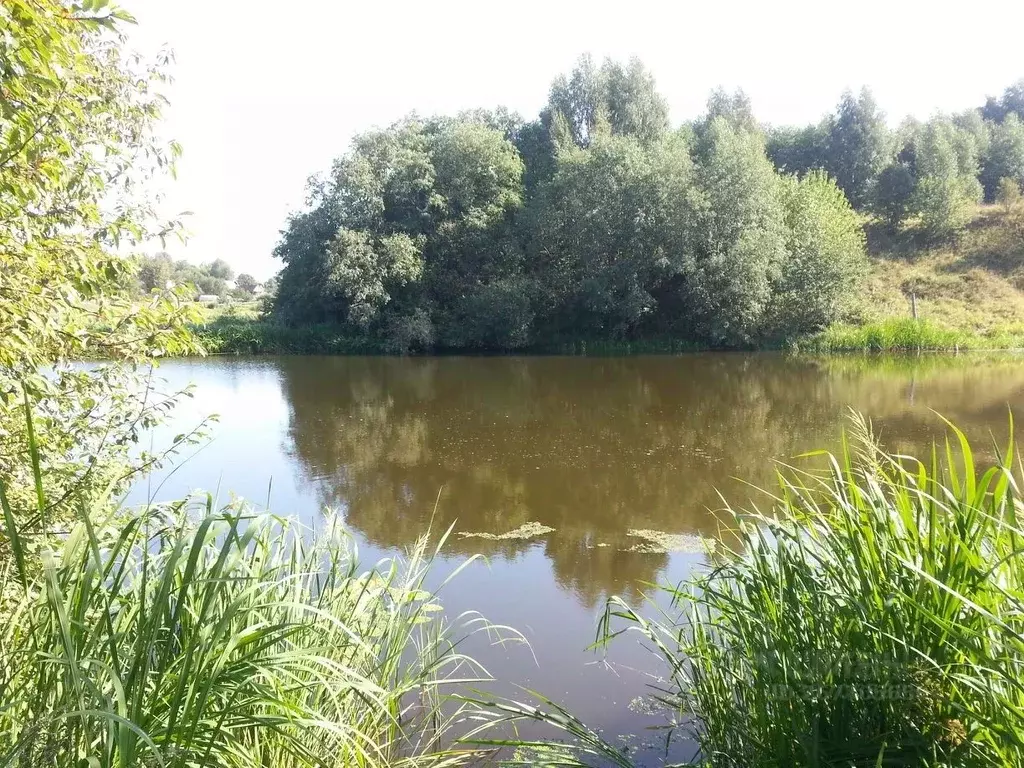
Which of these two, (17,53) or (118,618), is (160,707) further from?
(17,53)

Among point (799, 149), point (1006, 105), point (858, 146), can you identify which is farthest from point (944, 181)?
point (1006, 105)

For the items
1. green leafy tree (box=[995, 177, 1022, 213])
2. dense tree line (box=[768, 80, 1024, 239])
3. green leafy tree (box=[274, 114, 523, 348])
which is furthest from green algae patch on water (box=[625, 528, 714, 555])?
green leafy tree (box=[995, 177, 1022, 213])

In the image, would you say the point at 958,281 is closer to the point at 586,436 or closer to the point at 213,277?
the point at 586,436

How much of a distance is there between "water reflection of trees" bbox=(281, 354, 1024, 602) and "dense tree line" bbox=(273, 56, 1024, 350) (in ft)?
14.1

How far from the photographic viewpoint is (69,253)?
2.75m

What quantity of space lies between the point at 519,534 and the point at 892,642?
181 inches

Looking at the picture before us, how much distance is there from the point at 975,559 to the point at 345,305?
25.5 meters

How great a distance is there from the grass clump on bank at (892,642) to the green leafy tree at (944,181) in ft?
104

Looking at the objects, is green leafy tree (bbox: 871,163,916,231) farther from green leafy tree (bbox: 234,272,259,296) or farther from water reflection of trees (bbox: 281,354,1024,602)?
green leafy tree (bbox: 234,272,259,296)

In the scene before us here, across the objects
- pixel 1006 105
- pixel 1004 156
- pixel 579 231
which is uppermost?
pixel 1006 105

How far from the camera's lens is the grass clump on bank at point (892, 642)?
1624mm

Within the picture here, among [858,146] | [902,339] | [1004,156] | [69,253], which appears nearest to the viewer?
[69,253]

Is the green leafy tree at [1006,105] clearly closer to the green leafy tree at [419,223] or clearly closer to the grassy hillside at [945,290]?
the grassy hillside at [945,290]

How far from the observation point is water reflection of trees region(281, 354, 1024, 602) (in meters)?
6.64
